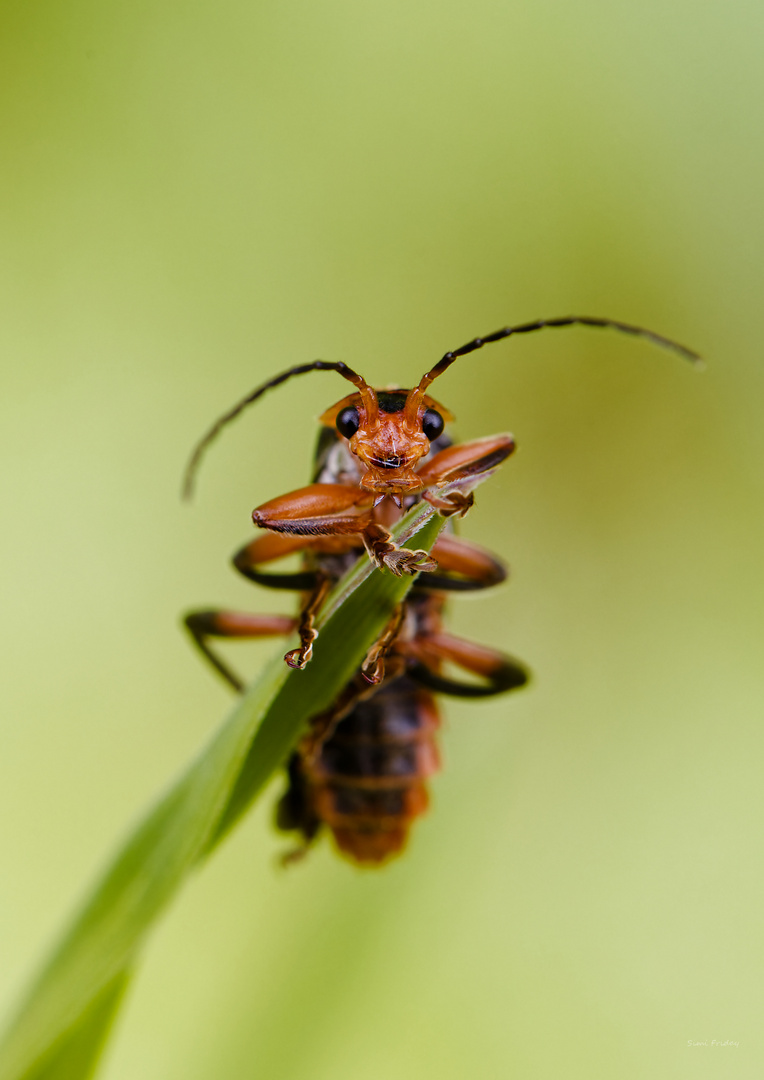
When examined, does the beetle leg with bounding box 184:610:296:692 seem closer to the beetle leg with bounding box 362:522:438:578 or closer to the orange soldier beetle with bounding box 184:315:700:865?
the orange soldier beetle with bounding box 184:315:700:865

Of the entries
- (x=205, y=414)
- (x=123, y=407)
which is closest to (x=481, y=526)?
(x=205, y=414)

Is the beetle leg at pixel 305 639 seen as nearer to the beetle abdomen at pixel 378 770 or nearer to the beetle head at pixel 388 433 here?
the beetle head at pixel 388 433

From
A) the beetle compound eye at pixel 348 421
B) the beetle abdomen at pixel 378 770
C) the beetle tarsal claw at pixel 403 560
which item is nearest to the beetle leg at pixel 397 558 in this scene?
the beetle tarsal claw at pixel 403 560

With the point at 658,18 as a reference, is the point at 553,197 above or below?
below

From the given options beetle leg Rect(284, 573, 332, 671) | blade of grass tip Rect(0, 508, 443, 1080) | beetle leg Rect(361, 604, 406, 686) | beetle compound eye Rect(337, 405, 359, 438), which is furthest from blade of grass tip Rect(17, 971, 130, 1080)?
beetle compound eye Rect(337, 405, 359, 438)

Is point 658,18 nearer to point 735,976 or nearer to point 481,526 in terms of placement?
point 481,526

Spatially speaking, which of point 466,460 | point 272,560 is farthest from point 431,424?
point 272,560
